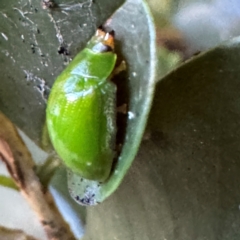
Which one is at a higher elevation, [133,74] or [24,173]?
[133,74]

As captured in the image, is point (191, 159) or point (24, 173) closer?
point (191, 159)

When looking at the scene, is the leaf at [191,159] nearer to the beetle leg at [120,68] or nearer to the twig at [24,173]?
the beetle leg at [120,68]

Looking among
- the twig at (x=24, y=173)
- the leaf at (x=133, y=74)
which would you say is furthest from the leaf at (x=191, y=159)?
the twig at (x=24, y=173)

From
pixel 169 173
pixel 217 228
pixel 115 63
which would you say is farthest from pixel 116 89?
pixel 217 228

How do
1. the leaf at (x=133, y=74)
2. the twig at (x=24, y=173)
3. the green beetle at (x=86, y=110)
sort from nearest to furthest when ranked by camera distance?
the leaf at (x=133, y=74) < the green beetle at (x=86, y=110) < the twig at (x=24, y=173)

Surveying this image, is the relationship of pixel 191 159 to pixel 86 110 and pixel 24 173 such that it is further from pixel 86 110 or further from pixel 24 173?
pixel 24 173

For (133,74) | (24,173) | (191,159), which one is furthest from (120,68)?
(24,173)
